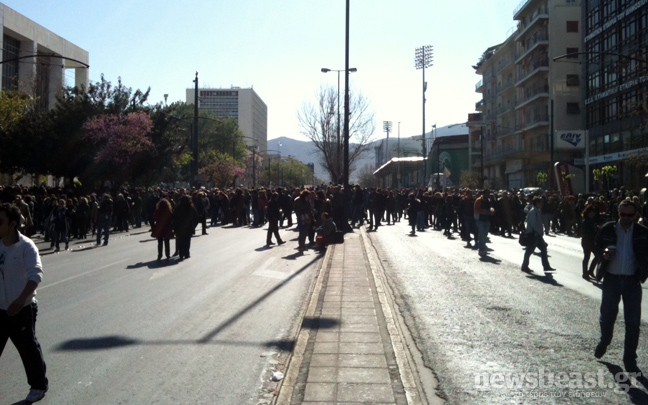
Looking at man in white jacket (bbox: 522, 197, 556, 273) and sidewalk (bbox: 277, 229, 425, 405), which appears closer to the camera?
sidewalk (bbox: 277, 229, 425, 405)

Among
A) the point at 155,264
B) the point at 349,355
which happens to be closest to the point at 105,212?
the point at 155,264

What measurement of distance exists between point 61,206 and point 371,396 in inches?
678

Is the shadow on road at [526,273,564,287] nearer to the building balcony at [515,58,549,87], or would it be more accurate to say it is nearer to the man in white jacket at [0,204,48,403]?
the man in white jacket at [0,204,48,403]

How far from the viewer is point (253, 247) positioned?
19859 millimetres

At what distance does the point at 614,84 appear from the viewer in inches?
1855

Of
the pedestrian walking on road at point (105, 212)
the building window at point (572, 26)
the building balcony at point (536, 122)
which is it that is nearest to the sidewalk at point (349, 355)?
the pedestrian walking on road at point (105, 212)

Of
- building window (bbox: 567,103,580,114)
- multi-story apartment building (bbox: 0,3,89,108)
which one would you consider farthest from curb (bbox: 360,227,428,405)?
building window (bbox: 567,103,580,114)

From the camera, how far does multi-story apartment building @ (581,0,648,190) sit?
41250 millimetres

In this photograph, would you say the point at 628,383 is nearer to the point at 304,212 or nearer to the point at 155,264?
the point at 155,264

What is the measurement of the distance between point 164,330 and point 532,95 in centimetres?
6138

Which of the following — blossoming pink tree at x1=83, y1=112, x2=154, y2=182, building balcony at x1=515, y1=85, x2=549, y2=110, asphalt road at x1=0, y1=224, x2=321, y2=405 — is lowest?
asphalt road at x1=0, y1=224, x2=321, y2=405

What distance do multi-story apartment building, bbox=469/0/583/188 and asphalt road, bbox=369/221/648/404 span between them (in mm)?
36948

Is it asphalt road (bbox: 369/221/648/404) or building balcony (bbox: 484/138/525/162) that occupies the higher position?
building balcony (bbox: 484/138/525/162)

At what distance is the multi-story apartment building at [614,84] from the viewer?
41250 mm
